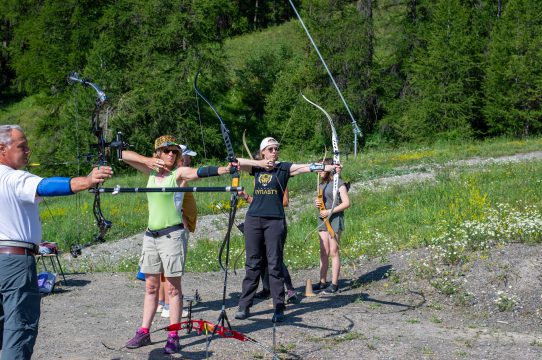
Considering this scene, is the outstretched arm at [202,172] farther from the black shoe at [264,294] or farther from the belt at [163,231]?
the black shoe at [264,294]

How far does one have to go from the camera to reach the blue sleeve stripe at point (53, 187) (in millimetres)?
5352

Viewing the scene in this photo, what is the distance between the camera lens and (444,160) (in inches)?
1003

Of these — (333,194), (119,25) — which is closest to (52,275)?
(333,194)

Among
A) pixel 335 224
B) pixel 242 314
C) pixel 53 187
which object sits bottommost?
pixel 242 314

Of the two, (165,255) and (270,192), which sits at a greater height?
(270,192)

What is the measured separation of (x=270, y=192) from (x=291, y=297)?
1.74 m

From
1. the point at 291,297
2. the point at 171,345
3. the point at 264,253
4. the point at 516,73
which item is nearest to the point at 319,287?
the point at 291,297

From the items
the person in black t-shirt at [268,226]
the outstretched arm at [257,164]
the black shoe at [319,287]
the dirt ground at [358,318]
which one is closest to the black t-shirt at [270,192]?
the person in black t-shirt at [268,226]

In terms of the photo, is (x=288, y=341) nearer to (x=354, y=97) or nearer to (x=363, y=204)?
(x=363, y=204)

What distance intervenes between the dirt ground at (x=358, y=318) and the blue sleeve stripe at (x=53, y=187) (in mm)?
2206

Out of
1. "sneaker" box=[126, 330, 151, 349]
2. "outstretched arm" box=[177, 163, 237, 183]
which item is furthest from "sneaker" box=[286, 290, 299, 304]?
"outstretched arm" box=[177, 163, 237, 183]

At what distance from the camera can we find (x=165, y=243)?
23.1ft

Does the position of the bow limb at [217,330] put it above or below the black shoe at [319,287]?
above

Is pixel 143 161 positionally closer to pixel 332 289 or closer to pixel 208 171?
pixel 208 171
